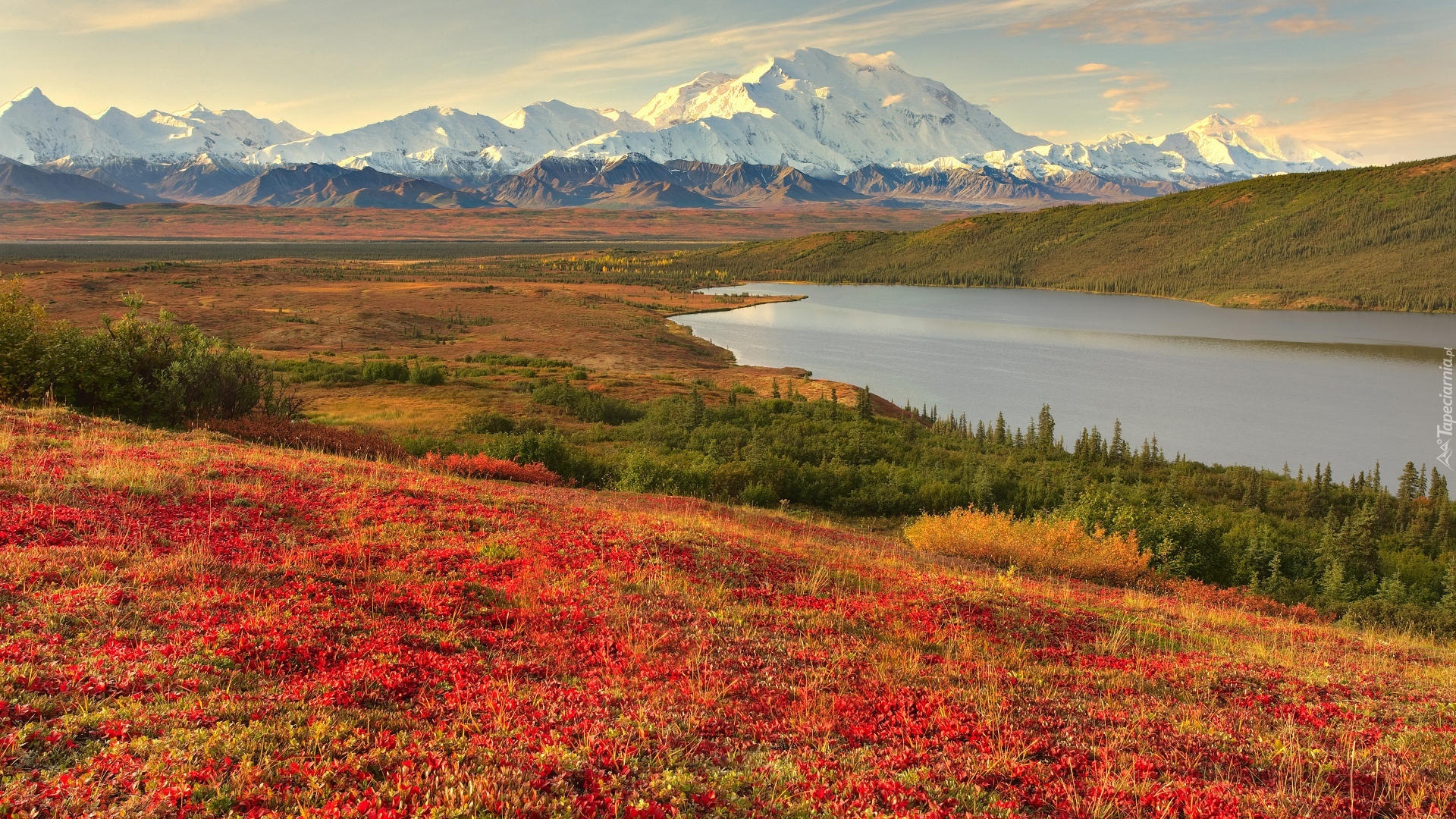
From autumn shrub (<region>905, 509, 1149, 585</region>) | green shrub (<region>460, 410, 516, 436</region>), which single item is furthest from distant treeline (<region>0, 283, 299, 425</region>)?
autumn shrub (<region>905, 509, 1149, 585</region>)

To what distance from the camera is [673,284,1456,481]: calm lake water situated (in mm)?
47625

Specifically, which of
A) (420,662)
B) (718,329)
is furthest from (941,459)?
(718,329)

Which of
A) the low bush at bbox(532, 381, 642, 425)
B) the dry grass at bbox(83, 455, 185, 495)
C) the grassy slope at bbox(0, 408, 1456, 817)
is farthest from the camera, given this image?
the low bush at bbox(532, 381, 642, 425)

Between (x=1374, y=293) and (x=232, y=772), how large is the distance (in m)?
147

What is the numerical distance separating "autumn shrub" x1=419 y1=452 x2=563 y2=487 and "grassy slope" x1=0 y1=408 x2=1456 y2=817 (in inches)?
284

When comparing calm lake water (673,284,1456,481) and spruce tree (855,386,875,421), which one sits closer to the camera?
spruce tree (855,386,875,421)

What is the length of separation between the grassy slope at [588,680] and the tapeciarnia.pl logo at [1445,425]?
42.8 meters

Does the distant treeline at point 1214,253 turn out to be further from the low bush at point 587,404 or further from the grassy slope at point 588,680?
the grassy slope at point 588,680

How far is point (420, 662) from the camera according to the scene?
279 inches

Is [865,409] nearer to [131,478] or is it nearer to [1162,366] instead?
[131,478]

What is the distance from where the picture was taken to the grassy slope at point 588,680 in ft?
17.1

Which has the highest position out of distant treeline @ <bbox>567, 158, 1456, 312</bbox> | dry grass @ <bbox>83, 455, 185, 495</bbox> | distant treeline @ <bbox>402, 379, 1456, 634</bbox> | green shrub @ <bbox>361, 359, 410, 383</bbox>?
distant treeline @ <bbox>567, 158, 1456, 312</bbox>

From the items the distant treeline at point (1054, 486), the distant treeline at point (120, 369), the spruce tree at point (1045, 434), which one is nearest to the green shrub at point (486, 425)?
the distant treeline at point (1054, 486)

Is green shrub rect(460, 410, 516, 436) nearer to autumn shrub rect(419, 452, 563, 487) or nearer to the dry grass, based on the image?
autumn shrub rect(419, 452, 563, 487)
